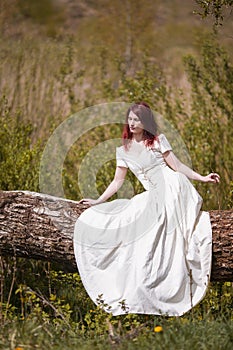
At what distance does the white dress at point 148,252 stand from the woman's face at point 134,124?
42 centimetres

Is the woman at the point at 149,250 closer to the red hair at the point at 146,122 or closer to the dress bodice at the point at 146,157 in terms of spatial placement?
the dress bodice at the point at 146,157

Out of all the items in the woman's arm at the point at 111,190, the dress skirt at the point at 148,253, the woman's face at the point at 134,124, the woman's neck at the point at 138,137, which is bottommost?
the dress skirt at the point at 148,253

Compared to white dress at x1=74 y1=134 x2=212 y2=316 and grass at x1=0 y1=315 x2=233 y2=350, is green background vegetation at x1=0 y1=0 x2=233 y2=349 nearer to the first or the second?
grass at x1=0 y1=315 x2=233 y2=350

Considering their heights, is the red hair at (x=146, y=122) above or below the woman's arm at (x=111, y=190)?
above

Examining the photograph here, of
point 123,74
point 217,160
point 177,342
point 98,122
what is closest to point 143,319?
point 177,342

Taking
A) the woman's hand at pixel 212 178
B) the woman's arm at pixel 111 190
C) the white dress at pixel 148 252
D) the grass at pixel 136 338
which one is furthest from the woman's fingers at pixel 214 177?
the grass at pixel 136 338

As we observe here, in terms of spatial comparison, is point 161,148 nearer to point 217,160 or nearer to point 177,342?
point 177,342

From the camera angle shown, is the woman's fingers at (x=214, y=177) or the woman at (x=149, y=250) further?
the woman's fingers at (x=214, y=177)

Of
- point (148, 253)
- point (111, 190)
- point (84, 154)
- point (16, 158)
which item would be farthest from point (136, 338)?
point (84, 154)

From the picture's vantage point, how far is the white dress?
3.73 m

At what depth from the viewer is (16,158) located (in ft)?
18.0

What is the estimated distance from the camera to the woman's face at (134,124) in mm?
4055

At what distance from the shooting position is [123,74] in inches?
266

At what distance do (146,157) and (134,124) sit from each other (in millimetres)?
220
